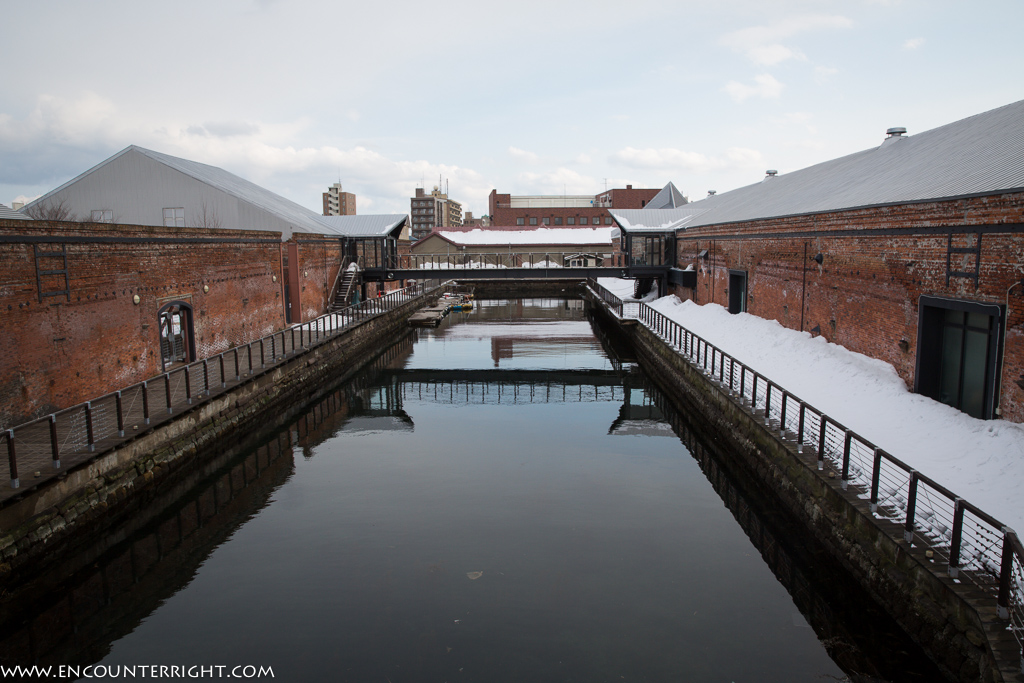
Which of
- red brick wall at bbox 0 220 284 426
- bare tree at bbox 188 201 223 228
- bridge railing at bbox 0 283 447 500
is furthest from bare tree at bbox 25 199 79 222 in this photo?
bridge railing at bbox 0 283 447 500

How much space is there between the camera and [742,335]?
18.0 metres

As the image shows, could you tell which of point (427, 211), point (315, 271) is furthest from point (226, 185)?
point (427, 211)

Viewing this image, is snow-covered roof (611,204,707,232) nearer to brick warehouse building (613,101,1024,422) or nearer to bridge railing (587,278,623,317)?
bridge railing (587,278,623,317)

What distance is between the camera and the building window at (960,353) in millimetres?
9008

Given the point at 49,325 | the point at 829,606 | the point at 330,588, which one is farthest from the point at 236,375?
the point at 829,606

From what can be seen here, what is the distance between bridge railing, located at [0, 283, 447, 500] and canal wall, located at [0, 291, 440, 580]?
17 cm

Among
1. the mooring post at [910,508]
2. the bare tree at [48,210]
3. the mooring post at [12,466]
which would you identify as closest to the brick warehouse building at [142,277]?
the bare tree at [48,210]

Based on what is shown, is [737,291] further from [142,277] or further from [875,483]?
[142,277]

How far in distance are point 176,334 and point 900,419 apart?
1537 cm

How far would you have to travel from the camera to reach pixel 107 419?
1020 centimetres

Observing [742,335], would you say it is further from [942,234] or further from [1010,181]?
[1010,181]

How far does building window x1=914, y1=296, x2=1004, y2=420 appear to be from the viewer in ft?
29.6

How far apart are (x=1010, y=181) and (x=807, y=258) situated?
22.7ft

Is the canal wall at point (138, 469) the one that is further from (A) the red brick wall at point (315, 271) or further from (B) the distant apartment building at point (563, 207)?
(B) the distant apartment building at point (563, 207)
